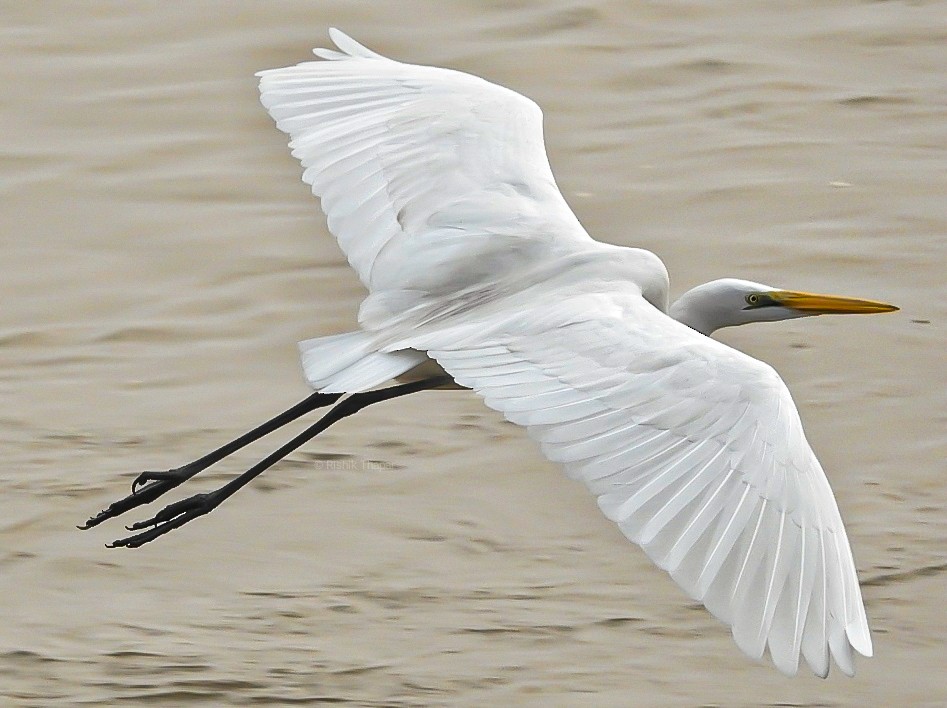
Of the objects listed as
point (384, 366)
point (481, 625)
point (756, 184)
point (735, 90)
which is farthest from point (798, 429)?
point (735, 90)

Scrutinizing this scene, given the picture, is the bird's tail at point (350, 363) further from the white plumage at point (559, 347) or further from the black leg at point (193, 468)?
the black leg at point (193, 468)

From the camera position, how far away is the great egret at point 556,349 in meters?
4.36

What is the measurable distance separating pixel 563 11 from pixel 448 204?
213 inches

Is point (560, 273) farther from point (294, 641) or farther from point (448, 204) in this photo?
point (294, 641)

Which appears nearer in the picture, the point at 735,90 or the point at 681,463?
the point at 681,463

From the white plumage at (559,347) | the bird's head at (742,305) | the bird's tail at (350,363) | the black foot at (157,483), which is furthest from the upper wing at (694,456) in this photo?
the black foot at (157,483)

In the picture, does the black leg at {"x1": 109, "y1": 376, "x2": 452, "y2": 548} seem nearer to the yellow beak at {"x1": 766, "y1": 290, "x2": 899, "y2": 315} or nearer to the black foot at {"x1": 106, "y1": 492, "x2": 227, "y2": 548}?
the black foot at {"x1": 106, "y1": 492, "x2": 227, "y2": 548}

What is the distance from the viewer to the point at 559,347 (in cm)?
502

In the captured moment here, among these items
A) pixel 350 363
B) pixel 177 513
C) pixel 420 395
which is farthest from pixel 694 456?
pixel 420 395

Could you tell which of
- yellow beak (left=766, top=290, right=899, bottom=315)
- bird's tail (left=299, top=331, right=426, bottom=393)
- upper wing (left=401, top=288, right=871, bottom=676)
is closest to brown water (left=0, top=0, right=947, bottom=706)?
yellow beak (left=766, top=290, right=899, bottom=315)

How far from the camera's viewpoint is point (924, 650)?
595cm

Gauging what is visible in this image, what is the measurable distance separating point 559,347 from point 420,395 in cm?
263

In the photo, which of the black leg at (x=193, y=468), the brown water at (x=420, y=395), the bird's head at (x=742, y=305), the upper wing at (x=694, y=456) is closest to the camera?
the upper wing at (x=694, y=456)

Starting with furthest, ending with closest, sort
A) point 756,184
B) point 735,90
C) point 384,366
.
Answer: point 735,90 → point 756,184 → point 384,366
